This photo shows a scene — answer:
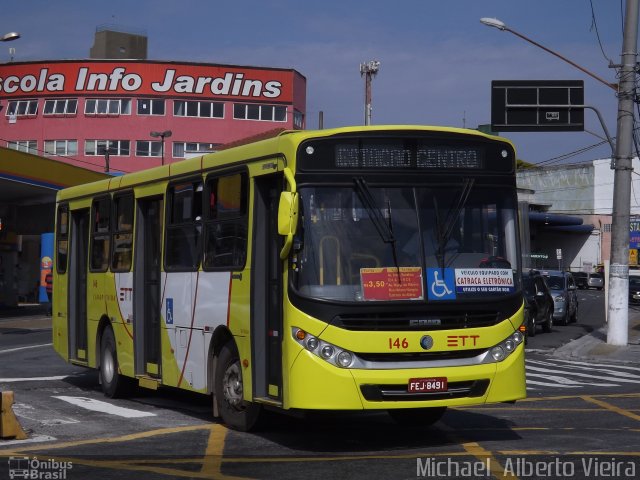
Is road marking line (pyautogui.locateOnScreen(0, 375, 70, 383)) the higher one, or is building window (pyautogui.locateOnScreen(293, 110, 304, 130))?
building window (pyautogui.locateOnScreen(293, 110, 304, 130))

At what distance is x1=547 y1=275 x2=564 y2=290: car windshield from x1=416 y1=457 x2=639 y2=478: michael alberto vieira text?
27.5 metres

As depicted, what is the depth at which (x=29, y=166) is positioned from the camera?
129ft

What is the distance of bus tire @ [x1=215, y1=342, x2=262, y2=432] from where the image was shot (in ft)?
38.1

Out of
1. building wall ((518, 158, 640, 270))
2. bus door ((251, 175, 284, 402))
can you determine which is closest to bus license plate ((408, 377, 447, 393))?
bus door ((251, 175, 284, 402))

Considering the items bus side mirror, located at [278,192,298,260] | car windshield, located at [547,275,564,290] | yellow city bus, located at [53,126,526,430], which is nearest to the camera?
bus side mirror, located at [278,192,298,260]

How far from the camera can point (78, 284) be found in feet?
57.3

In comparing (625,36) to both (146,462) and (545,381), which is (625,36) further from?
(146,462)

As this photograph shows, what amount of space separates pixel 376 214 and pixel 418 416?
2.92m

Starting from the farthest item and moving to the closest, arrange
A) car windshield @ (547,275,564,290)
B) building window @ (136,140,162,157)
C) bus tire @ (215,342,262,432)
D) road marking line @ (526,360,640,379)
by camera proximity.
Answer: building window @ (136,140,162,157), car windshield @ (547,275,564,290), road marking line @ (526,360,640,379), bus tire @ (215,342,262,432)

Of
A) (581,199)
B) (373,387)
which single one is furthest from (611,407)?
(581,199)

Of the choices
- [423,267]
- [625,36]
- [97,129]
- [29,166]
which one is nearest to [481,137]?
[423,267]

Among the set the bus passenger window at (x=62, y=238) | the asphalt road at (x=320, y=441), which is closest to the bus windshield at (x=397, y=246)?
the asphalt road at (x=320, y=441)

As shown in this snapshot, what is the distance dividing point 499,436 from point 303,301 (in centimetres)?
265

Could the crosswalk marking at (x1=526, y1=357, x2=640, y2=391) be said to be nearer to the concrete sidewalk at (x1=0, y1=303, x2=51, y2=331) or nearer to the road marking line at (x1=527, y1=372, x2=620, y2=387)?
the road marking line at (x1=527, y1=372, x2=620, y2=387)
